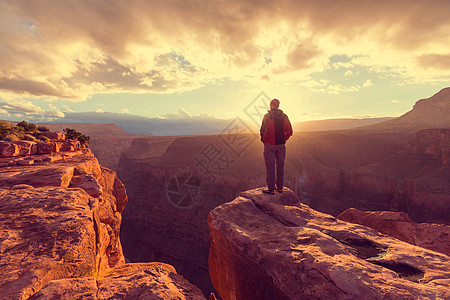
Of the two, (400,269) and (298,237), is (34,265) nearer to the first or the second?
(298,237)

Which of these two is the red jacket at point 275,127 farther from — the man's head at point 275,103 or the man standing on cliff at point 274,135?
the man's head at point 275,103

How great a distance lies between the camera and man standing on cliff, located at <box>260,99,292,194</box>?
5.21m

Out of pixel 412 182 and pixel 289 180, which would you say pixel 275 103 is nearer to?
pixel 289 180

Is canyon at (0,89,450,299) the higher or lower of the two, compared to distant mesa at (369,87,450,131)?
lower

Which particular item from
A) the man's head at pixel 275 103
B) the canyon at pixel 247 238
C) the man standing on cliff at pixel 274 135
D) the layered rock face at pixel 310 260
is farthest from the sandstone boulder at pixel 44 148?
the man's head at pixel 275 103

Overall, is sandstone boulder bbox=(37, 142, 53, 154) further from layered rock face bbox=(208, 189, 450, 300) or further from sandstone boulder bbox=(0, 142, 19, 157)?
layered rock face bbox=(208, 189, 450, 300)

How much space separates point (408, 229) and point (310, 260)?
28.8ft

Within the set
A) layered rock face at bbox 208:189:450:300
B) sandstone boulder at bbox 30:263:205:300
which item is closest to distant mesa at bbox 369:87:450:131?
layered rock face at bbox 208:189:450:300

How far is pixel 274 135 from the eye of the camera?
17.1ft

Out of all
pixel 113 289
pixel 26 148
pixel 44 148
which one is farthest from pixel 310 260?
pixel 44 148

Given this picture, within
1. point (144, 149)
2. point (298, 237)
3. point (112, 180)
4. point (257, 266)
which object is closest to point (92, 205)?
point (257, 266)

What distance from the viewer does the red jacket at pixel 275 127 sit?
5203 mm

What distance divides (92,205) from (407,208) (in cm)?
2832

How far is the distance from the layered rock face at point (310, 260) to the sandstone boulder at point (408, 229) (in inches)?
245
